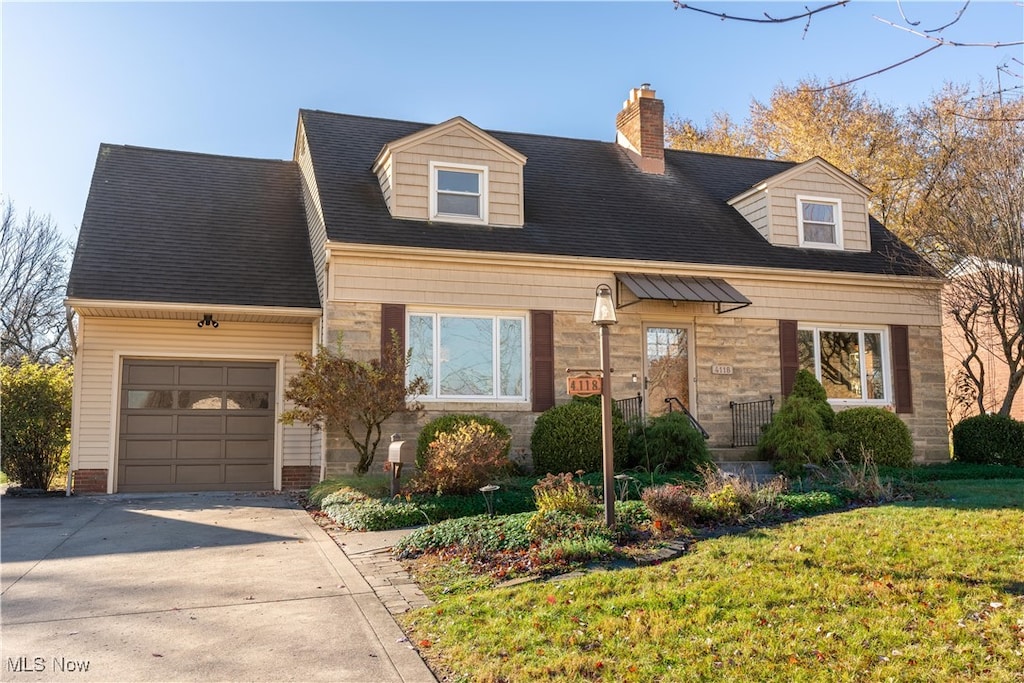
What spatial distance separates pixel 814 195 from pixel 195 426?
1284 centimetres

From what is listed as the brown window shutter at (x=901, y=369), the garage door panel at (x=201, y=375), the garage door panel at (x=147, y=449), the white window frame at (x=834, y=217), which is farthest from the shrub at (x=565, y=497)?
the white window frame at (x=834, y=217)

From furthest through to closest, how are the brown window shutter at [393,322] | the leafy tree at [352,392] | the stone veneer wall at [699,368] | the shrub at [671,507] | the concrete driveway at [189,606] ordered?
the brown window shutter at [393,322], the stone veneer wall at [699,368], the leafy tree at [352,392], the shrub at [671,507], the concrete driveway at [189,606]

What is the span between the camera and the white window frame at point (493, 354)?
1361 cm

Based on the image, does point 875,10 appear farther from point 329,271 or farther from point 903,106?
point 903,106

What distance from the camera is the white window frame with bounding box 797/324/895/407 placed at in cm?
1566

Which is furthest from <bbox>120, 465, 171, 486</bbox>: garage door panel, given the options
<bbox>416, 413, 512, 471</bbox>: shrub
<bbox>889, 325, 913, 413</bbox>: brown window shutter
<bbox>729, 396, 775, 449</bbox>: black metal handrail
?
<bbox>889, 325, 913, 413</bbox>: brown window shutter

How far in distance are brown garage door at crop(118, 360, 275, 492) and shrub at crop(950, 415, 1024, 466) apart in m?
12.9

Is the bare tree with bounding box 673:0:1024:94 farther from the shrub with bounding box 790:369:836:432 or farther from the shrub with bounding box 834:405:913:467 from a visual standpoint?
A: the shrub with bounding box 790:369:836:432

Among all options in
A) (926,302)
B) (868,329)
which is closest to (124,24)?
(868,329)

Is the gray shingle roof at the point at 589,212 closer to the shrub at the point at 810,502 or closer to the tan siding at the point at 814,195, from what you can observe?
the tan siding at the point at 814,195

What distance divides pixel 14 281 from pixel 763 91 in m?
25.6

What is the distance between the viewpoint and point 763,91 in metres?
28.0

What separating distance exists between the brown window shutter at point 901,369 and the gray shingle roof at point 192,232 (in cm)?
1112

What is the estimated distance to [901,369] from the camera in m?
15.9
